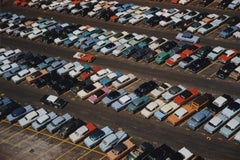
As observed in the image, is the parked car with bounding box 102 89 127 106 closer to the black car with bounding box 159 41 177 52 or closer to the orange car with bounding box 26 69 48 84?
the black car with bounding box 159 41 177 52

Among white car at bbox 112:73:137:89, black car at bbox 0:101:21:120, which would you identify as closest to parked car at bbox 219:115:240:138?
white car at bbox 112:73:137:89

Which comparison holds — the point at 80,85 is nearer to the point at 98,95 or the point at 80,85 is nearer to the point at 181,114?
the point at 98,95

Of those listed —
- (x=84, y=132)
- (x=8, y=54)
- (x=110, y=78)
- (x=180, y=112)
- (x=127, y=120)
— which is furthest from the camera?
(x=8, y=54)

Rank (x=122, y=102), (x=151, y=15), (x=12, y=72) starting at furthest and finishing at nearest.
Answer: (x=151, y=15) → (x=12, y=72) → (x=122, y=102)

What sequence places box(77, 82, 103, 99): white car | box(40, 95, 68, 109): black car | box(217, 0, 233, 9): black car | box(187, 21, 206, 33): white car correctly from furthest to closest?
box(217, 0, 233, 9): black car → box(187, 21, 206, 33): white car → box(77, 82, 103, 99): white car → box(40, 95, 68, 109): black car

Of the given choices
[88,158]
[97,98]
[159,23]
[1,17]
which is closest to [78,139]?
[88,158]

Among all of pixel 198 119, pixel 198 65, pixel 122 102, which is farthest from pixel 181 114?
pixel 198 65

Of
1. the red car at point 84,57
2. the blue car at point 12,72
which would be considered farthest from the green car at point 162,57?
the blue car at point 12,72
